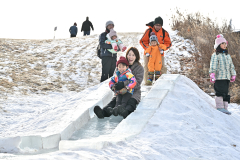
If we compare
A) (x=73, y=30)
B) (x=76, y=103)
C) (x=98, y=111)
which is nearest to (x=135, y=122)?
(x=98, y=111)

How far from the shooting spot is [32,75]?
10.5 meters

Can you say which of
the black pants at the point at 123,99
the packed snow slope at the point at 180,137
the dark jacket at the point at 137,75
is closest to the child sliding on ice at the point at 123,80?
the black pants at the point at 123,99

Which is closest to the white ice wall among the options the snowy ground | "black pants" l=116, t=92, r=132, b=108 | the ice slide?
the ice slide

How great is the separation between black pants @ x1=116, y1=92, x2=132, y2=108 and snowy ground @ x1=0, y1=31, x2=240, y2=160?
2.21ft

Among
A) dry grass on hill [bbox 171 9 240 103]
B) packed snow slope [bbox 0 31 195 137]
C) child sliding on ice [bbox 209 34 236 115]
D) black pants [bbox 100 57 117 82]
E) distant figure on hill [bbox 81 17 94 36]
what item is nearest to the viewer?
child sliding on ice [bbox 209 34 236 115]

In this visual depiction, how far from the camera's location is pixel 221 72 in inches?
237

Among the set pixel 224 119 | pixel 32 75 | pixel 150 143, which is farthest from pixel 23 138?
pixel 32 75

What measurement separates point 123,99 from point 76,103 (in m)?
1.44

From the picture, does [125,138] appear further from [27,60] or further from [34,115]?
[27,60]

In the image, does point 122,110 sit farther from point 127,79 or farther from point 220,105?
point 220,105

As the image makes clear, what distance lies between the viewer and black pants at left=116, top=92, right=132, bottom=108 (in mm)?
5184

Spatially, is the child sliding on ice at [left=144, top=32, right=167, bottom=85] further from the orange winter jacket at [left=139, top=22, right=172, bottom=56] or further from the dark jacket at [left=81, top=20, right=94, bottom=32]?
the dark jacket at [left=81, top=20, right=94, bottom=32]

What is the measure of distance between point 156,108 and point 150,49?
97.0 inches

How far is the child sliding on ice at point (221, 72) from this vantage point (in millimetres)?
6016
